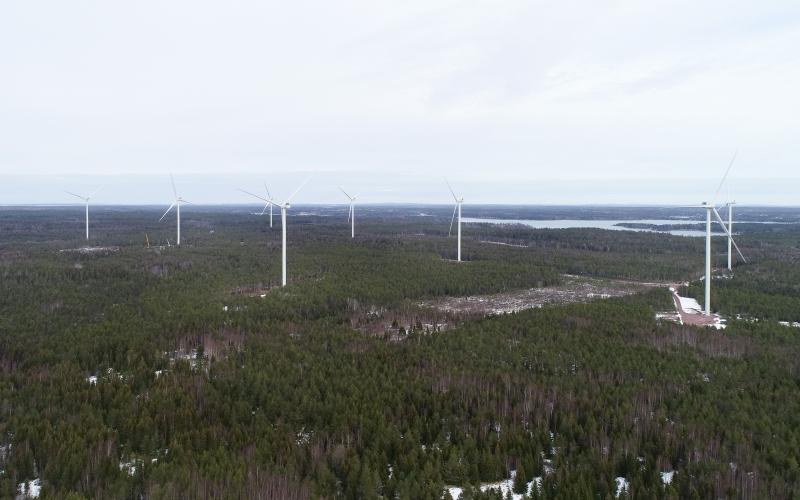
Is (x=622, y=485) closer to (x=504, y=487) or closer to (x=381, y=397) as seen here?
(x=504, y=487)

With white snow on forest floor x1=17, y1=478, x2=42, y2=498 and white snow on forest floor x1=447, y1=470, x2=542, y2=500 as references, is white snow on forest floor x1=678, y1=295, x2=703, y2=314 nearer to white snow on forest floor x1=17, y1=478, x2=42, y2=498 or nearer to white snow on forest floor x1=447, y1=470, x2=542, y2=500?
white snow on forest floor x1=447, y1=470, x2=542, y2=500

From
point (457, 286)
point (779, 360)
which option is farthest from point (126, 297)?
point (779, 360)

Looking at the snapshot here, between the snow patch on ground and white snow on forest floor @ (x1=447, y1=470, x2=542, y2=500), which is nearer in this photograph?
the snow patch on ground

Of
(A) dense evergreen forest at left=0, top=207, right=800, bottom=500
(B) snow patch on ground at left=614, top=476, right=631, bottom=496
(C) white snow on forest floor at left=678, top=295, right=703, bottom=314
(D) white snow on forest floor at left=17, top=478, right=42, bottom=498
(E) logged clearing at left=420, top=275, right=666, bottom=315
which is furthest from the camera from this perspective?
(E) logged clearing at left=420, top=275, right=666, bottom=315

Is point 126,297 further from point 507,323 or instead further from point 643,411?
point 643,411

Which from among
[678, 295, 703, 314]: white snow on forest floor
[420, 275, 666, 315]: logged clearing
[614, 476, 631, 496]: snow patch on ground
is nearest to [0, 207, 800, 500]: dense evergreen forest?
[614, 476, 631, 496]: snow patch on ground

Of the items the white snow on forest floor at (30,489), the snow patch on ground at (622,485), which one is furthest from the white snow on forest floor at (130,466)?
the snow patch on ground at (622,485)
